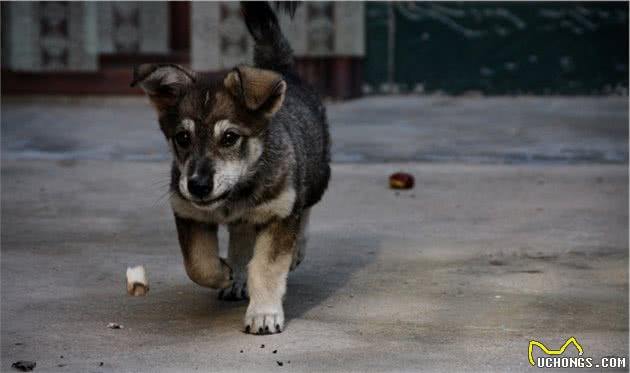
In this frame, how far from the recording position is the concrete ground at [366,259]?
17.1 feet

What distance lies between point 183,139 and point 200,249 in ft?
1.79

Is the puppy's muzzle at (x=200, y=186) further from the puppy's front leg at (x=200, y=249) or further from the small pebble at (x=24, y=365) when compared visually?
the small pebble at (x=24, y=365)

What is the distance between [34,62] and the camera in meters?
15.9

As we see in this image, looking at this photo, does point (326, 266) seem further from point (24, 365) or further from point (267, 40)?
point (24, 365)

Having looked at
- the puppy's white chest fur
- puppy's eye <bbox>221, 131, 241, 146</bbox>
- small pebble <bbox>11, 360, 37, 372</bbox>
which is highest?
puppy's eye <bbox>221, 131, 241, 146</bbox>

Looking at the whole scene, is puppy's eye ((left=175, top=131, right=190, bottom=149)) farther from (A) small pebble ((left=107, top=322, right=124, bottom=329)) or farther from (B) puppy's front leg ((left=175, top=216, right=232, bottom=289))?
(A) small pebble ((left=107, top=322, right=124, bottom=329))

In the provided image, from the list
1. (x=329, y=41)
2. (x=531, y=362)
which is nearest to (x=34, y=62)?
(x=329, y=41)

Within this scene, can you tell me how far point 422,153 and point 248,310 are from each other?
6249mm

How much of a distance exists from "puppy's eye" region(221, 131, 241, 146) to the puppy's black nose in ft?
0.78

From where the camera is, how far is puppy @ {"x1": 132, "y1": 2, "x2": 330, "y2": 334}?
530 cm

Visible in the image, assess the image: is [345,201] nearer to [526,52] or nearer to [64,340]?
[64,340]

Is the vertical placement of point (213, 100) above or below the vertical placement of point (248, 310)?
above

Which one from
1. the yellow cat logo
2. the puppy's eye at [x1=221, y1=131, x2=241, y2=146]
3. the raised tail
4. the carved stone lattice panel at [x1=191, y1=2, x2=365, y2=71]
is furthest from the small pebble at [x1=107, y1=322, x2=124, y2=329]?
the carved stone lattice panel at [x1=191, y1=2, x2=365, y2=71]

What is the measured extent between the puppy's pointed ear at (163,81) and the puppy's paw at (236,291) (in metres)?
1.01
